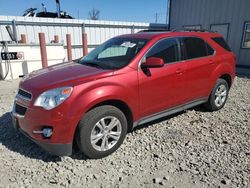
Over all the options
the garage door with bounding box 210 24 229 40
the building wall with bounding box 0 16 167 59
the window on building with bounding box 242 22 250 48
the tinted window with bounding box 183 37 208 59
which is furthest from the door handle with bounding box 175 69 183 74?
the garage door with bounding box 210 24 229 40

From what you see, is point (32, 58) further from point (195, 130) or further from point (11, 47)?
point (195, 130)

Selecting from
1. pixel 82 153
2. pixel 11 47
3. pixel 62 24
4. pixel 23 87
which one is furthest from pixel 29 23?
pixel 82 153

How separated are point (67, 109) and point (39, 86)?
1.84ft

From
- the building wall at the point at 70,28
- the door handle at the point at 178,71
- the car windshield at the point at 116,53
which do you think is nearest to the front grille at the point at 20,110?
the car windshield at the point at 116,53

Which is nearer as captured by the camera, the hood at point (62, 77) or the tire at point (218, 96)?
the hood at point (62, 77)

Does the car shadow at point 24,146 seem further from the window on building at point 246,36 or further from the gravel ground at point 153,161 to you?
the window on building at point 246,36

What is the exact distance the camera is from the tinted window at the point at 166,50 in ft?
12.6

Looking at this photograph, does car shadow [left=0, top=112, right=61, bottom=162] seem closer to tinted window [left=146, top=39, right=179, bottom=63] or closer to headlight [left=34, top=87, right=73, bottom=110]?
headlight [left=34, top=87, right=73, bottom=110]

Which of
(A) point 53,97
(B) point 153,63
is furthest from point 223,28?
(A) point 53,97

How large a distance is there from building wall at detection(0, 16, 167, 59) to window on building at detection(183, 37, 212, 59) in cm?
740

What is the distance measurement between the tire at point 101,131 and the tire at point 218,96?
2.38 m

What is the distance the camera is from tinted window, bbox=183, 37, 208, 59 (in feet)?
14.1

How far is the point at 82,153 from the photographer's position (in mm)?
3418

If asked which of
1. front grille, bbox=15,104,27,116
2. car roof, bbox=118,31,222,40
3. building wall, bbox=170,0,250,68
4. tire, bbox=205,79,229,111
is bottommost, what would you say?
tire, bbox=205,79,229,111
